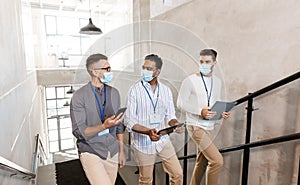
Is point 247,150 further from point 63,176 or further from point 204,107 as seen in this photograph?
point 63,176

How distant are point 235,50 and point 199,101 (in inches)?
24.8

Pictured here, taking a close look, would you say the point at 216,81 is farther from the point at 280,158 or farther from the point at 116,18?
the point at 116,18

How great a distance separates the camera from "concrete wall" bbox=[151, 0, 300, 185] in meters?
1.58

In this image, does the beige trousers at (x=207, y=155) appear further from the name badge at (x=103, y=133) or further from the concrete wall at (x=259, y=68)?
the name badge at (x=103, y=133)

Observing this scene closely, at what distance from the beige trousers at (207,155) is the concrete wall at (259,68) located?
307mm

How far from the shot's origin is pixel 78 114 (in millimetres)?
1423

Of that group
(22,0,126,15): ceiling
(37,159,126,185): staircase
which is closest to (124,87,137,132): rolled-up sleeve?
(37,159,126,185): staircase

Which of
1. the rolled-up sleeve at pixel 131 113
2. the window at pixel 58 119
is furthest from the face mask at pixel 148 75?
the window at pixel 58 119

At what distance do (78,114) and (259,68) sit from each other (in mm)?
1483

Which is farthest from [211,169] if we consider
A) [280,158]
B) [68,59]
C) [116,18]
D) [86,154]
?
[68,59]

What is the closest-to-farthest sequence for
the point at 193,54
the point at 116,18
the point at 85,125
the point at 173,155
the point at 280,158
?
the point at 85,125 → the point at 280,158 → the point at 173,155 → the point at 193,54 → the point at 116,18

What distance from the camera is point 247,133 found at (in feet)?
6.10

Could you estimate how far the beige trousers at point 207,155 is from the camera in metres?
1.90

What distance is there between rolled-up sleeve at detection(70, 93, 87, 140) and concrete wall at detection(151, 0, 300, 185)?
4.63 ft
